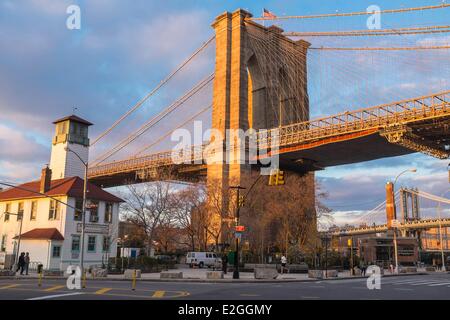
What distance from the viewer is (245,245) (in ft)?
181

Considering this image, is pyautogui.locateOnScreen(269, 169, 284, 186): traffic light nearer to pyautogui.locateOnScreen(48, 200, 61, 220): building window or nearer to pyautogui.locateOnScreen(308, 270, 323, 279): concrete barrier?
pyautogui.locateOnScreen(308, 270, 323, 279): concrete barrier

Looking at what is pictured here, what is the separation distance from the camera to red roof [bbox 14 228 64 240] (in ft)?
142

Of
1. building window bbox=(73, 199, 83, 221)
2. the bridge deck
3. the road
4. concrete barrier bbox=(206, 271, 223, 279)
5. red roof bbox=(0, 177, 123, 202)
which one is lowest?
the road

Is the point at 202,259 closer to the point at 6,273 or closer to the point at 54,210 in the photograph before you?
the point at 54,210

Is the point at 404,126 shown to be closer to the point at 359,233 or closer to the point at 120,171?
the point at 120,171

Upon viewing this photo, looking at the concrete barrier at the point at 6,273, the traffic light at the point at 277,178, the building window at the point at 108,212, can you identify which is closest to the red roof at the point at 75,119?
the building window at the point at 108,212

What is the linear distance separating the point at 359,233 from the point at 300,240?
8711cm

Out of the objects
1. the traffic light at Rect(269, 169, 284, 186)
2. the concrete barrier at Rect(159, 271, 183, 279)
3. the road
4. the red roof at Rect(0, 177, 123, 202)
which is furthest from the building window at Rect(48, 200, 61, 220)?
the traffic light at Rect(269, 169, 284, 186)

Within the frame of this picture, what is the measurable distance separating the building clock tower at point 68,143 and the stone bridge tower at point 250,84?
22.4 m

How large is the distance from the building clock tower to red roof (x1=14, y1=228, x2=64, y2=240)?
29859 mm

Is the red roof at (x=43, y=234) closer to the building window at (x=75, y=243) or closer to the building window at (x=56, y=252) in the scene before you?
the building window at (x=56, y=252)

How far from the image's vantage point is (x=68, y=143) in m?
73.4

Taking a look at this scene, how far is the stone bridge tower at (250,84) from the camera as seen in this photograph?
65688mm
